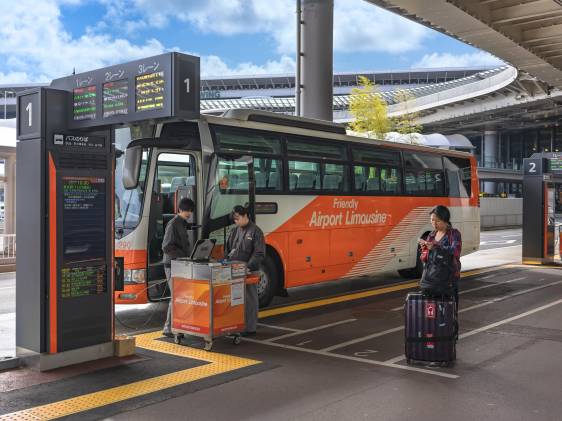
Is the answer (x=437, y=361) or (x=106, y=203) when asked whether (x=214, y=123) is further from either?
(x=437, y=361)

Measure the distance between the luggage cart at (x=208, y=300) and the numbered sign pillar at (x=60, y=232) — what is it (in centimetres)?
103

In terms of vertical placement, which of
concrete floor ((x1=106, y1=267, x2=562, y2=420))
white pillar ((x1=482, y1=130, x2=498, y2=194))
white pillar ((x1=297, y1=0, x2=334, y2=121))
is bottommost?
concrete floor ((x1=106, y1=267, x2=562, y2=420))

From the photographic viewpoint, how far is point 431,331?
718 cm

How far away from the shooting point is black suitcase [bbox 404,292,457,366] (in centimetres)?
716

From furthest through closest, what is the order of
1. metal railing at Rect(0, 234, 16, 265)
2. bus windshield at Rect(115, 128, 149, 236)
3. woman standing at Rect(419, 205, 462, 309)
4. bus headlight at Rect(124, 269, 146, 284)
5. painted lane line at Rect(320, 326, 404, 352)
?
metal railing at Rect(0, 234, 16, 265) → bus windshield at Rect(115, 128, 149, 236) → bus headlight at Rect(124, 269, 146, 284) → painted lane line at Rect(320, 326, 404, 352) → woman standing at Rect(419, 205, 462, 309)

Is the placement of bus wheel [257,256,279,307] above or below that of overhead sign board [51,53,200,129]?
below

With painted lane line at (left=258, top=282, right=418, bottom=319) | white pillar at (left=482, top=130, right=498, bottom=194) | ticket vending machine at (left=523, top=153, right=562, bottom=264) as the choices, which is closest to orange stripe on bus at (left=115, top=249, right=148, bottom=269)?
painted lane line at (left=258, top=282, right=418, bottom=319)

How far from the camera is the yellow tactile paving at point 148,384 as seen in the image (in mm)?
5543

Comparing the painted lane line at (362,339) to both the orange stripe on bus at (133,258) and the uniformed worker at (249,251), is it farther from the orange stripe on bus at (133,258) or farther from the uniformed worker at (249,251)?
the orange stripe on bus at (133,258)

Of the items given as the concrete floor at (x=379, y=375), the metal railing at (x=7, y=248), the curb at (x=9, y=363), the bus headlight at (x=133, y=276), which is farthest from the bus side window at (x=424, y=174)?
the metal railing at (x=7, y=248)

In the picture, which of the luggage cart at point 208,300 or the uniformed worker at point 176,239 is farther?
the uniformed worker at point 176,239

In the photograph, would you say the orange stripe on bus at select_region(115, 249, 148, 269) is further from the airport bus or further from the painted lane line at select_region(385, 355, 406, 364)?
the painted lane line at select_region(385, 355, 406, 364)

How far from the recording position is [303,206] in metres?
11.9

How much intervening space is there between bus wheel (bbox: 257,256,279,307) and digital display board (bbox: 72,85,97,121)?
16.2 feet
